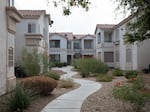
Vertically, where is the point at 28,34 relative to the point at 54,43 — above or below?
below

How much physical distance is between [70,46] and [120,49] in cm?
2797

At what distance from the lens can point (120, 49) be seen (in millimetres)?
40844

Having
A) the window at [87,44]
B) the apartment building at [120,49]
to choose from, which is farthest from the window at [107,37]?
the window at [87,44]

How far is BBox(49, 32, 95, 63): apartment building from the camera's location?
6391cm

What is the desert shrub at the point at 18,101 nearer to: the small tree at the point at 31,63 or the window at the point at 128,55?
the small tree at the point at 31,63

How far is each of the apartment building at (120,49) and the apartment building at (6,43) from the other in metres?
16.3

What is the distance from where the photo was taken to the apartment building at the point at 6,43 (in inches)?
561

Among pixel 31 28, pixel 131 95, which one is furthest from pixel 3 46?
pixel 31 28

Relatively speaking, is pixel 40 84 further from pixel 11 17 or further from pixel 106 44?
pixel 106 44

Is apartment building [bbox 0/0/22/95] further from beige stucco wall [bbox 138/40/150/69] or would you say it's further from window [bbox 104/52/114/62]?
window [bbox 104/52/114/62]

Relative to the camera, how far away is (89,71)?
1151 inches

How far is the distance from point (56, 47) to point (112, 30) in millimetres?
20499

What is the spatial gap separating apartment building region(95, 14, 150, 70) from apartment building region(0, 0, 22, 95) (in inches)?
640

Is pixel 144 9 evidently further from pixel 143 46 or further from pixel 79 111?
pixel 143 46
